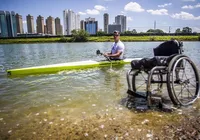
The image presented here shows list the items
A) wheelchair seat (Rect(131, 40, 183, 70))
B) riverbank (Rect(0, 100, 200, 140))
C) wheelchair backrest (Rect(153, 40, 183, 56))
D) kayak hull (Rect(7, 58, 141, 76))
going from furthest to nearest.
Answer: kayak hull (Rect(7, 58, 141, 76)) < wheelchair backrest (Rect(153, 40, 183, 56)) < wheelchair seat (Rect(131, 40, 183, 70)) < riverbank (Rect(0, 100, 200, 140))

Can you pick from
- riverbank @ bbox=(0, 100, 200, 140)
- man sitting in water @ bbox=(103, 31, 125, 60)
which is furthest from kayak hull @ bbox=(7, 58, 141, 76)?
riverbank @ bbox=(0, 100, 200, 140)

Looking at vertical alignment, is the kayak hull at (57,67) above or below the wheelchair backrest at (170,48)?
below

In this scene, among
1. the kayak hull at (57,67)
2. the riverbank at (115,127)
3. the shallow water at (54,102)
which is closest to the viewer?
the riverbank at (115,127)

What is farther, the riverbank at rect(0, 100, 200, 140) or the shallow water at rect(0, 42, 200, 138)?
the shallow water at rect(0, 42, 200, 138)

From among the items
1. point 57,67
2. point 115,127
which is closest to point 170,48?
point 115,127

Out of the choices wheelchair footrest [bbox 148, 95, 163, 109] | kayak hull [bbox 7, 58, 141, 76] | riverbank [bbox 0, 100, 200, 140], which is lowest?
riverbank [bbox 0, 100, 200, 140]

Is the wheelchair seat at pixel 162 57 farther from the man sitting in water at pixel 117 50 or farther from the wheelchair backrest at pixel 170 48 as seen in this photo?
the man sitting in water at pixel 117 50

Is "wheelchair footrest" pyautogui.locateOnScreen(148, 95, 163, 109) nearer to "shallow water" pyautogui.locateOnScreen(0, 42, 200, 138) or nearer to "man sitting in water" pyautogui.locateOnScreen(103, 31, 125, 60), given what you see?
"shallow water" pyautogui.locateOnScreen(0, 42, 200, 138)

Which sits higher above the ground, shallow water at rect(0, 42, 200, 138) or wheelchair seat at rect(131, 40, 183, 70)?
wheelchair seat at rect(131, 40, 183, 70)

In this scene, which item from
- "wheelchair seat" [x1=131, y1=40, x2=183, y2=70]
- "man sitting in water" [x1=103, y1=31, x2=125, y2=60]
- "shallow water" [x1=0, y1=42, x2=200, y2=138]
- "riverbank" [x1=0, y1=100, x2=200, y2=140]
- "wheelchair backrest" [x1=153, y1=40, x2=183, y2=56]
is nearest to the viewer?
"riverbank" [x1=0, y1=100, x2=200, y2=140]

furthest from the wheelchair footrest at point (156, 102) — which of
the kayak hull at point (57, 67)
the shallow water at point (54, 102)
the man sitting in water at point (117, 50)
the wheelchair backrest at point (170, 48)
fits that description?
the kayak hull at point (57, 67)

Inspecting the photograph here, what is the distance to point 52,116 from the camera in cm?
462

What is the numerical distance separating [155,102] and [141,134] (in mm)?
1945

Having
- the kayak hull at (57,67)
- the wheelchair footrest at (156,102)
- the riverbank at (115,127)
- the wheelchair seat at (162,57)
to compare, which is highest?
the wheelchair seat at (162,57)
